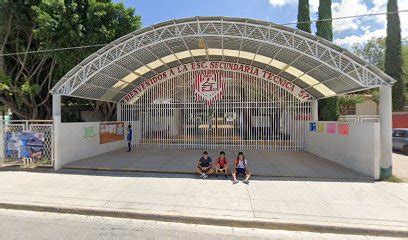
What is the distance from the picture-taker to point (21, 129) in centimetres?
1117

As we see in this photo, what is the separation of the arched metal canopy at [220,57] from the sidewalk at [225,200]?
168 inches

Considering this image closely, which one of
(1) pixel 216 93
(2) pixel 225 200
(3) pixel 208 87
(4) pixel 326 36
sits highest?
(4) pixel 326 36

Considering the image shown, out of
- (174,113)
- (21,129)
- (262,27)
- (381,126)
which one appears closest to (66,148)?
(21,129)

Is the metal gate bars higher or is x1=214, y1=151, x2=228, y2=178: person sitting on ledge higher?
the metal gate bars

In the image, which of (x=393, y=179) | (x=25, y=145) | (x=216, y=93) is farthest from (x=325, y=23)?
(x=25, y=145)

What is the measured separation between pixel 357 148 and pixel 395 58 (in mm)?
19951

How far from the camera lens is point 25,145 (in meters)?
11.0

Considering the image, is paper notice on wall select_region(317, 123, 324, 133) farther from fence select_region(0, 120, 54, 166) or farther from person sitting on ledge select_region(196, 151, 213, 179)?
fence select_region(0, 120, 54, 166)

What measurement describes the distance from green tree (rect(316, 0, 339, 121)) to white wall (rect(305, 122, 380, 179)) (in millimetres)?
6065

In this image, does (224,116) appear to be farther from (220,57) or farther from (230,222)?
(230,222)

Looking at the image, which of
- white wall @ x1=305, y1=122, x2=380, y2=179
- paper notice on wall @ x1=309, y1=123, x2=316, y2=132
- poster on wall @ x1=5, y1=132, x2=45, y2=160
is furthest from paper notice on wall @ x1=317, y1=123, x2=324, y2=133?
poster on wall @ x1=5, y1=132, x2=45, y2=160

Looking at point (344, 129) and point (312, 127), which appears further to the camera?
point (312, 127)

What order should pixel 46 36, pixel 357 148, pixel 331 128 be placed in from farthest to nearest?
pixel 46 36 → pixel 331 128 → pixel 357 148

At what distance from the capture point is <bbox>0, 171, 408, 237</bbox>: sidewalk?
18.8 ft
